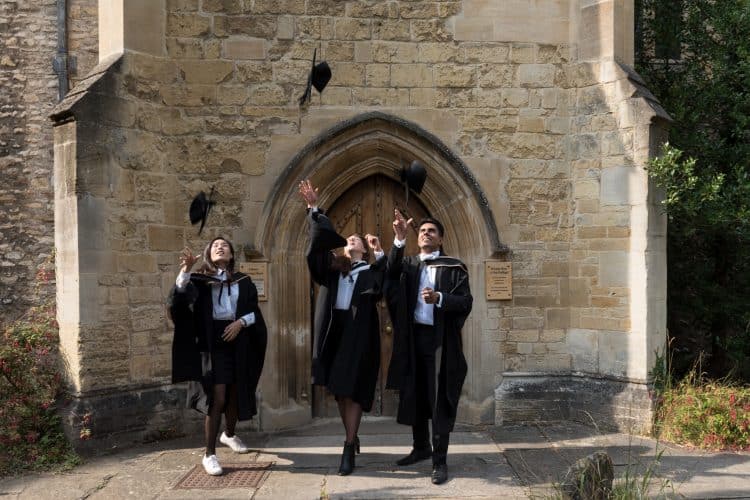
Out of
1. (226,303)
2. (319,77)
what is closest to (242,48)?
(319,77)

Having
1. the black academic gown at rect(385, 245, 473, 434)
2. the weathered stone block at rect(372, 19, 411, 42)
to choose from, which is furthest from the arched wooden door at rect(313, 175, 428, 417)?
the black academic gown at rect(385, 245, 473, 434)

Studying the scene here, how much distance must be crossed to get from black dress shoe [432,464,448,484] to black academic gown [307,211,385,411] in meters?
0.70

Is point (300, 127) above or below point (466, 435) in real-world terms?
above

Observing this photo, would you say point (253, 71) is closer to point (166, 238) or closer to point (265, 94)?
point (265, 94)

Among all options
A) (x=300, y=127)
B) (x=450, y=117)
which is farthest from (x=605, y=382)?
(x=300, y=127)

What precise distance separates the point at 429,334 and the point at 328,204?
7.74 ft

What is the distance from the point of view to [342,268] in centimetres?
500

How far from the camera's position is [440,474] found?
4.69 metres

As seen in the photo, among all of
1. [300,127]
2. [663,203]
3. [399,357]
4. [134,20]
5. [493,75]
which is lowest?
[399,357]

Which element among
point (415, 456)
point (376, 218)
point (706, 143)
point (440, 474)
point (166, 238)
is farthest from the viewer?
point (706, 143)

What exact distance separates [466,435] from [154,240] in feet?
11.9

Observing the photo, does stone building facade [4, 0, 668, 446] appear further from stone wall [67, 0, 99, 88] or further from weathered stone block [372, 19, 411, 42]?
stone wall [67, 0, 99, 88]

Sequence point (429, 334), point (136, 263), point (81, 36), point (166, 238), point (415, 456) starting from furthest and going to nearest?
1. point (81, 36)
2. point (166, 238)
3. point (136, 263)
4. point (415, 456)
5. point (429, 334)

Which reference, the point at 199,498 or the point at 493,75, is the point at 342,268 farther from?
the point at 493,75
